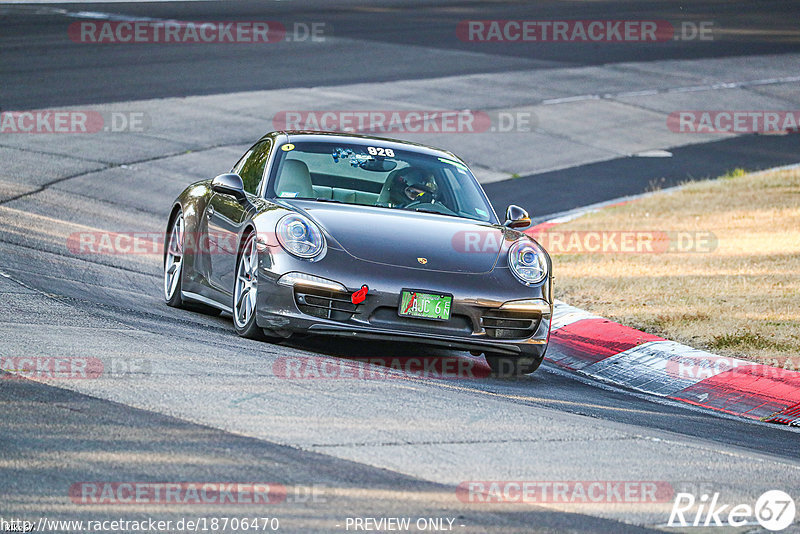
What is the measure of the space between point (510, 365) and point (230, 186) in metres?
2.26

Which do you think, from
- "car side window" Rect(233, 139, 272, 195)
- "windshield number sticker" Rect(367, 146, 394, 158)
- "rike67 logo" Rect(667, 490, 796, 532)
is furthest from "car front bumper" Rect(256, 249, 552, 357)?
"rike67 logo" Rect(667, 490, 796, 532)

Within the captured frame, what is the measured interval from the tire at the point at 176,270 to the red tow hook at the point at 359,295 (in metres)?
2.12

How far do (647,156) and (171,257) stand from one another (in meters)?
11.6

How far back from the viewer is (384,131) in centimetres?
1927

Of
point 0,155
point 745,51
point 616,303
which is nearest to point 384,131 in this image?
point 0,155

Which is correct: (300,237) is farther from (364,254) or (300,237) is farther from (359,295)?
(359,295)

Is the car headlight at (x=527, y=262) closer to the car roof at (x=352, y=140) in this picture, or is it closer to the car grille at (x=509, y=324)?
the car grille at (x=509, y=324)

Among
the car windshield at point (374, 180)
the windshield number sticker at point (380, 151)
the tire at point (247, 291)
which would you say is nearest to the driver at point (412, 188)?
the car windshield at point (374, 180)

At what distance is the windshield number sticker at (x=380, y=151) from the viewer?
9.11 m

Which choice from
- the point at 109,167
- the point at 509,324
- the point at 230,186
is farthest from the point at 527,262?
the point at 109,167

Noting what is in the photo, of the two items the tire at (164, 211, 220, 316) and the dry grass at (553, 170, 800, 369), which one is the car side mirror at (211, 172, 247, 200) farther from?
the dry grass at (553, 170, 800, 369)

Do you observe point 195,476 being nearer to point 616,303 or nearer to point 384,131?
point 616,303

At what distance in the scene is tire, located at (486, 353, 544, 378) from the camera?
26.9 feet

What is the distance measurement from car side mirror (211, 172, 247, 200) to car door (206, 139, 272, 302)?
10 centimetres
